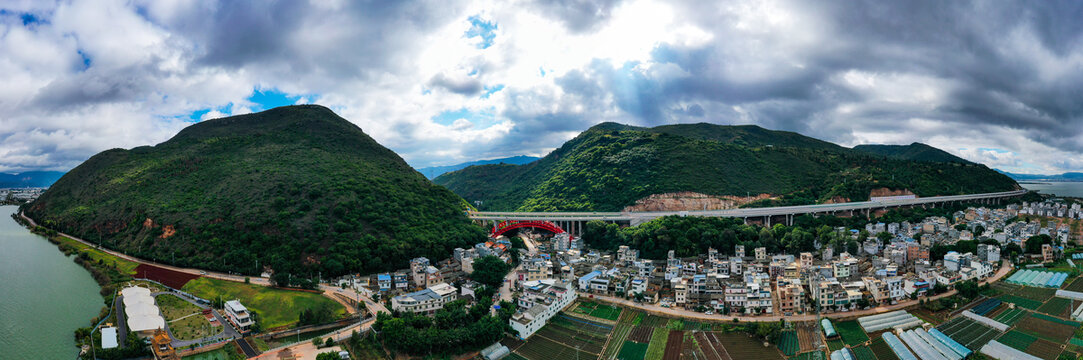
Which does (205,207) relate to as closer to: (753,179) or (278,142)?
(278,142)

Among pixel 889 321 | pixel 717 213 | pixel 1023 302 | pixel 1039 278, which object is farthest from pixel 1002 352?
pixel 717 213

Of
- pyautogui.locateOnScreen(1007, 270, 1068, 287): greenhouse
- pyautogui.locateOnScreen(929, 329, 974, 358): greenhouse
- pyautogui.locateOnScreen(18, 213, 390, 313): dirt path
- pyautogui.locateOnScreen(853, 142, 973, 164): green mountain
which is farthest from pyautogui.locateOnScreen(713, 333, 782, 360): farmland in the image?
pyautogui.locateOnScreen(853, 142, 973, 164): green mountain

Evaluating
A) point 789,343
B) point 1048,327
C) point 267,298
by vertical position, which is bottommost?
point 789,343

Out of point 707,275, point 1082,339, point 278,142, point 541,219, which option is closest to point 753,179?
point 541,219

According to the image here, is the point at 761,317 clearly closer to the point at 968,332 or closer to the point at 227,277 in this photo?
the point at 968,332

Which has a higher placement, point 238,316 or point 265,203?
point 265,203

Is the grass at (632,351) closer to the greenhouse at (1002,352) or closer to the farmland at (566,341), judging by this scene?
the farmland at (566,341)

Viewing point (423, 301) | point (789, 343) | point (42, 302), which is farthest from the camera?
point (42, 302)
